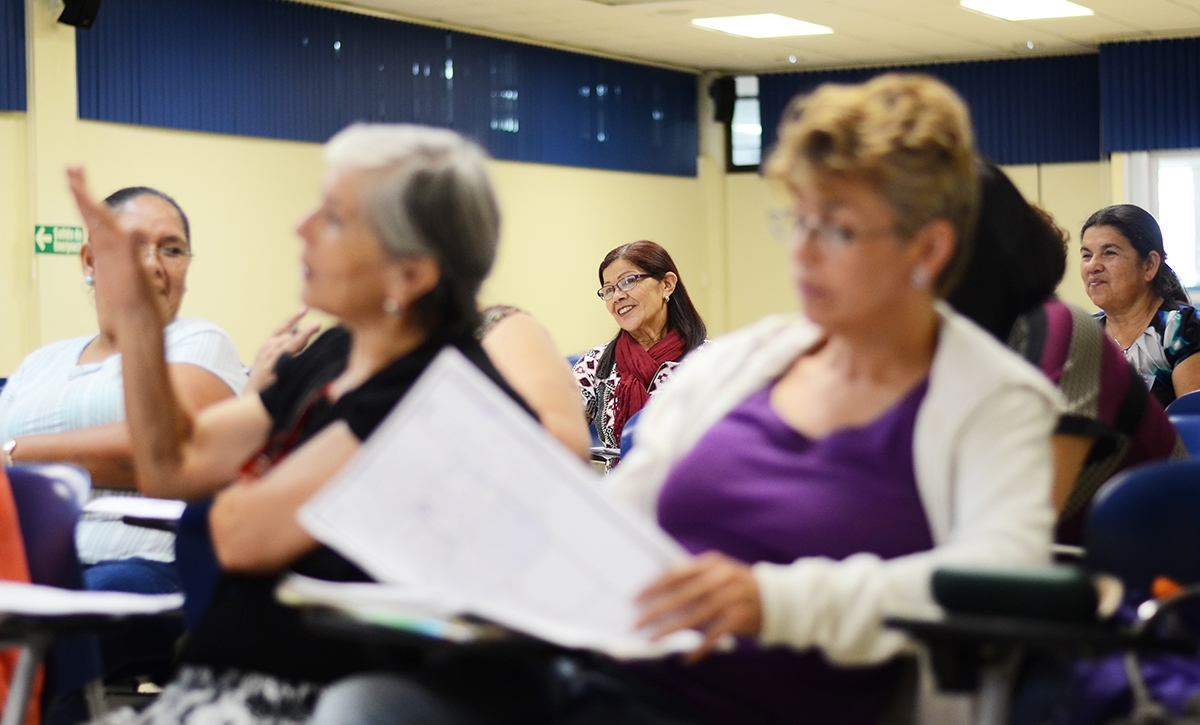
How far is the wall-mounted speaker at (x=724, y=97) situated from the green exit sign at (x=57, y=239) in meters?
6.63

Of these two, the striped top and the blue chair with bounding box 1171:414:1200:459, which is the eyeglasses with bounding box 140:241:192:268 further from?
the blue chair with bounding box 1171:414:1200:459

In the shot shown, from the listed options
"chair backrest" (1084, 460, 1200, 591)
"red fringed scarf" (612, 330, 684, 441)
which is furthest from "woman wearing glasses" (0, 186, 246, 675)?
"red fringed scarf" (612, 330, 684, 441)

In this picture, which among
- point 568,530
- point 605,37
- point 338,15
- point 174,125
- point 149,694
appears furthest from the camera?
point 605,37

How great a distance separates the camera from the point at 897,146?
1.55 metres

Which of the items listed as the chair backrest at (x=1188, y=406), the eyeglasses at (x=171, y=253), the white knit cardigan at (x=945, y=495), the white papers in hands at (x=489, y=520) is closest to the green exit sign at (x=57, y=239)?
the eyeglasses at (x=171, y=253)

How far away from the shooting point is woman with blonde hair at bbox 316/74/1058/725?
4.92 feet

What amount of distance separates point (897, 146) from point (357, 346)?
71 cm

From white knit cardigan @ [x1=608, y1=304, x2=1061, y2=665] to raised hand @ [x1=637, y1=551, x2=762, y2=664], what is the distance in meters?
0.04

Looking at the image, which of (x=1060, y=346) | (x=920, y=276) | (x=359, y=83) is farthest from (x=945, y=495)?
(x=359, y=83)

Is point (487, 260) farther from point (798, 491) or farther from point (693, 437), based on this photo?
point (798, 491)

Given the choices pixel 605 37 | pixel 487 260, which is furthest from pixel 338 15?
pixel 487 260

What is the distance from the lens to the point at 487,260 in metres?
1.77

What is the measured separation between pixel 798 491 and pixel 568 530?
12.2 inches

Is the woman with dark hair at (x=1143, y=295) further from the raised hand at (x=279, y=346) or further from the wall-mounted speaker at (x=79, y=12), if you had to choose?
the wall-mounted speaker at (x=79, y=12)
